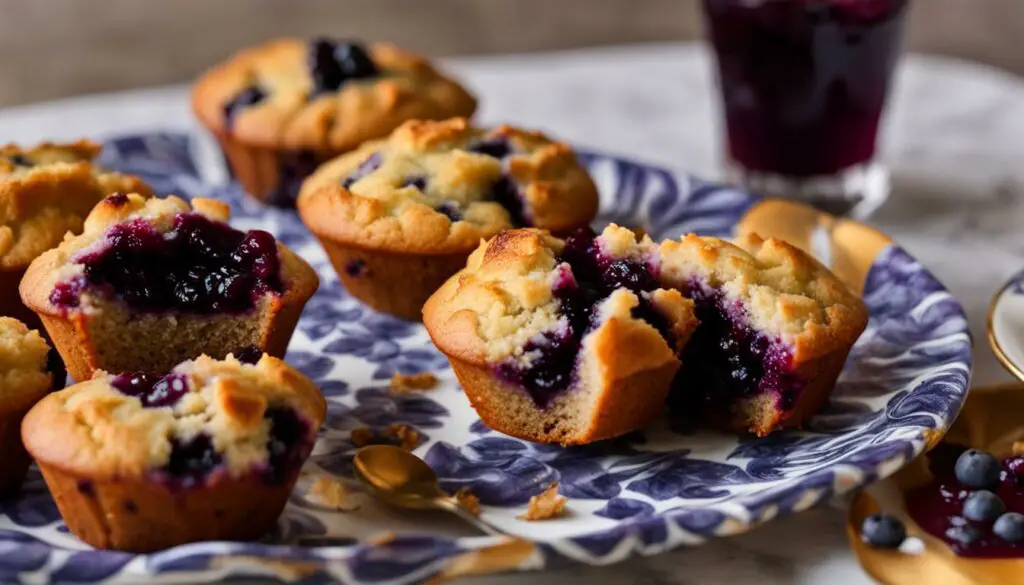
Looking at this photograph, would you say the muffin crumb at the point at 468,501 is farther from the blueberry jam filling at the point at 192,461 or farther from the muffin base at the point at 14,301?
the muffin base at the point at 14,301

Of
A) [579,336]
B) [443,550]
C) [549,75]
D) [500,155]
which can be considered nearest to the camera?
[443,550]

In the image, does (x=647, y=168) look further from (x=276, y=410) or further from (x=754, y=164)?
(x=276, y=410)

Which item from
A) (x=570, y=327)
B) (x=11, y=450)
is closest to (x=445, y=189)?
(x=570, y=327)

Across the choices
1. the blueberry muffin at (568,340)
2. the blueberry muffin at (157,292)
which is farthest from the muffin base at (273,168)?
the blueberry muffin at (568,340)

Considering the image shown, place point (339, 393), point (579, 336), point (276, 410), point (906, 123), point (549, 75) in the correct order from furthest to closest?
point (549, 75) < point (906, 123) < point (339, 393) < point (579, 336) < point (276, 410)

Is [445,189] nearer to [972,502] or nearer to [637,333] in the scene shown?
[637,333]

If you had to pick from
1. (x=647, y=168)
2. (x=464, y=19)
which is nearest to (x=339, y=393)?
(x=647, y=168)
